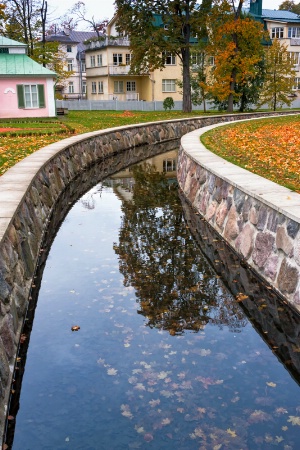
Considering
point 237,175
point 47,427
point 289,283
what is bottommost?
point 47,427

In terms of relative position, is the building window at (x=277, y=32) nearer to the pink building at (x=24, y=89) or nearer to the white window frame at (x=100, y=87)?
the white window frame at (x=100, y=87)

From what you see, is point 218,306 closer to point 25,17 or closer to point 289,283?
point 289,283

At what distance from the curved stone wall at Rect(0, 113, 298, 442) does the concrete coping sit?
2.42 ft

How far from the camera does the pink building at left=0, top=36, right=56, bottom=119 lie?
101 ft

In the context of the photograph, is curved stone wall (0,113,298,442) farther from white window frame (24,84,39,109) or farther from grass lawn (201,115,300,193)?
white window frame (24,84,39,109)

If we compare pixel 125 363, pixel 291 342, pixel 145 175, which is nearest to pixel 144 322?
pixel 125 363

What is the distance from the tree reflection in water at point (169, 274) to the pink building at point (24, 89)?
22.1m

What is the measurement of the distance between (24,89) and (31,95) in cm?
54

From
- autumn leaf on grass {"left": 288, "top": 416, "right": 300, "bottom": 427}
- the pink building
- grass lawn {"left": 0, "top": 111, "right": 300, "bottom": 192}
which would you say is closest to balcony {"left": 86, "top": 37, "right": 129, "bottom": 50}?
the pink building

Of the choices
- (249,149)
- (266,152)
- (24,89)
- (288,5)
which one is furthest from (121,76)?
(288,5)

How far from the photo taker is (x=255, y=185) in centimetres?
788

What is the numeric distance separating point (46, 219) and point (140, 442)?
6.58m

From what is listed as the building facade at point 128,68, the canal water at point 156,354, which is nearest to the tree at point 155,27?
the building facade at point 128,68

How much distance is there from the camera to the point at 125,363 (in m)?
5.09
